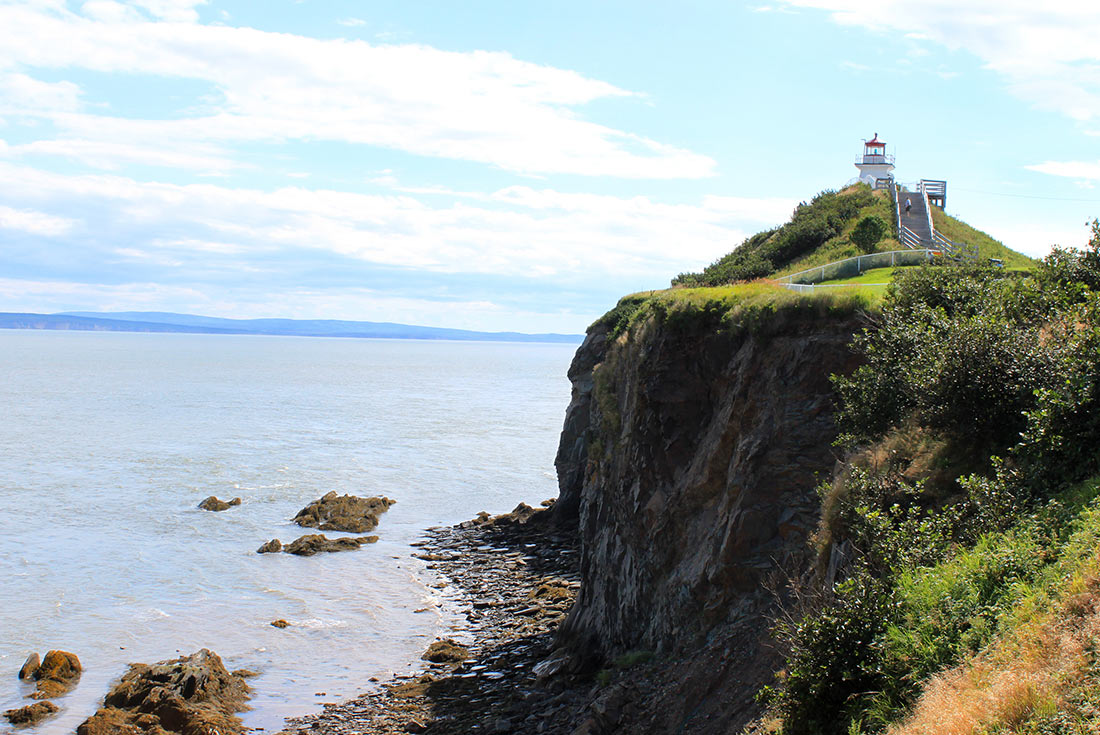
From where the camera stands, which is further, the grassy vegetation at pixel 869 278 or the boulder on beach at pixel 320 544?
the boulder on beach at pixel 320 544

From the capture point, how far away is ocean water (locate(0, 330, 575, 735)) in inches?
1154

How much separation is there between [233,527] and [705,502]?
31823 mm

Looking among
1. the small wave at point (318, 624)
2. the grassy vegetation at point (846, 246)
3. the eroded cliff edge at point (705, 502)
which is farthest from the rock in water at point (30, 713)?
the grassy vegetation at point (846, 246)

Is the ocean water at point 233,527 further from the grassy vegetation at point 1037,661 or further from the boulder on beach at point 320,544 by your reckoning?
the grassy vegetation at point 1037,661

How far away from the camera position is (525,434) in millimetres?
88625

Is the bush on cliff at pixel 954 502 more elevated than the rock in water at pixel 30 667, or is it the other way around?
the bush on cliff at pixel 954 502

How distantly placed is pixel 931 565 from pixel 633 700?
1003cm

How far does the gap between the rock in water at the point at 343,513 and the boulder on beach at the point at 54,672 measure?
65.8 feet

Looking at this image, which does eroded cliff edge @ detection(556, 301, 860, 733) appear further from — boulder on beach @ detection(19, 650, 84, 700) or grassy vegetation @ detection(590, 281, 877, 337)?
boulder on beach @ detection(19, 650, 84, 700)

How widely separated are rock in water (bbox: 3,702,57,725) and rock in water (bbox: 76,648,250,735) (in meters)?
1.41

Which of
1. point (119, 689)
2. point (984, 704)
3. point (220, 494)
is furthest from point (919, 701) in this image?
point (220, 494)

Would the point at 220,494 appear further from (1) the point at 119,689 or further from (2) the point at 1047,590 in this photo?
(2) the point at 1047,590

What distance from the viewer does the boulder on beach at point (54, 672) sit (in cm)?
2558

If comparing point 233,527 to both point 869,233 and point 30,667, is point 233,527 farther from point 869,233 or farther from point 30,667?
point 869,233
